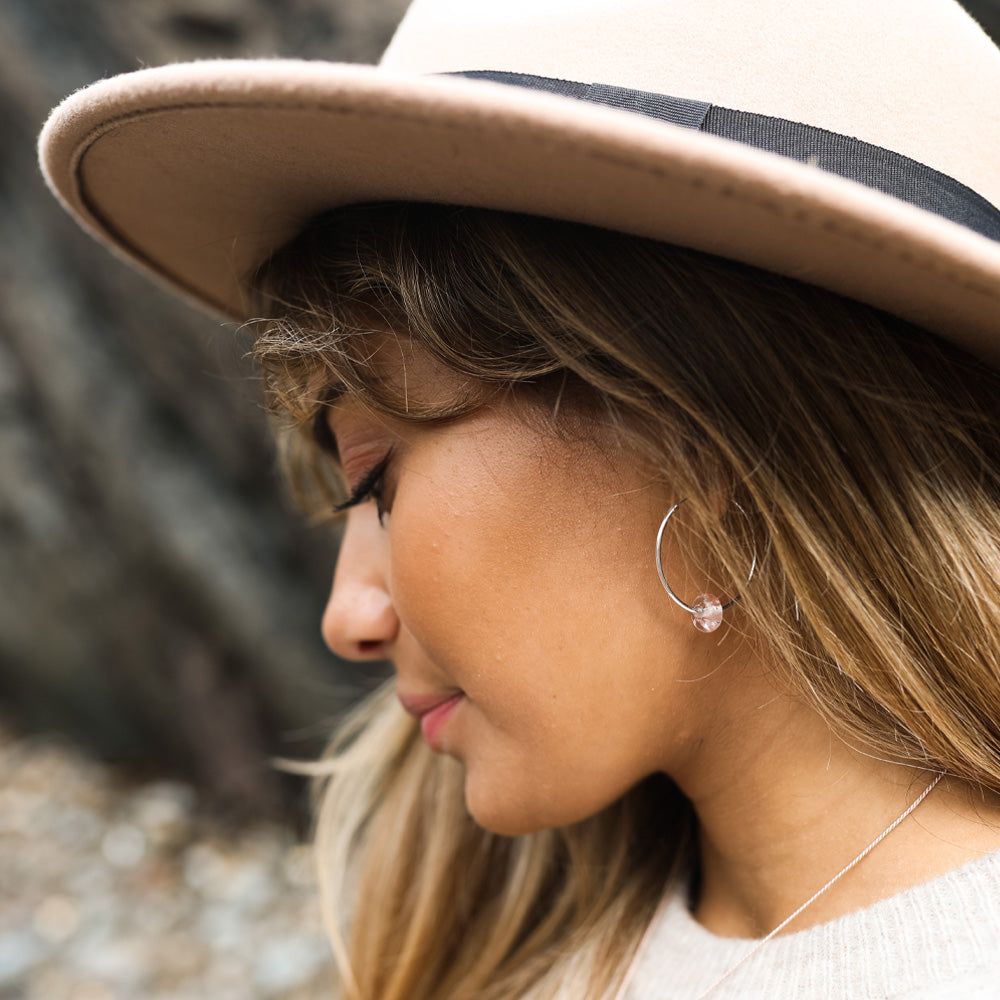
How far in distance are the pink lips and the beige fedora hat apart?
1.78 feet

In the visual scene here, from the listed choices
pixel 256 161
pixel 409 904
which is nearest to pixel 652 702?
pixel 256 161

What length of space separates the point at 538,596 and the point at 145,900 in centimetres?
232

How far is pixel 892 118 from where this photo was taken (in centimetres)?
79

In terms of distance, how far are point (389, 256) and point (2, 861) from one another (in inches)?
109

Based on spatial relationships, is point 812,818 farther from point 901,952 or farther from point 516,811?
point 516,811

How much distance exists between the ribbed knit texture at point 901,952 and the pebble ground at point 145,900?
→ 1.72m

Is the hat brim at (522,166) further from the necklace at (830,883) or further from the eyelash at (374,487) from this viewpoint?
the necklace at (830,883)

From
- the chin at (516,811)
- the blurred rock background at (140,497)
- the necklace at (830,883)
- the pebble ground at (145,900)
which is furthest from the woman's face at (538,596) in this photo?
the blurred rock background at (140,497)

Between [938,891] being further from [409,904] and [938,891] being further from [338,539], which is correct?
[338,539]

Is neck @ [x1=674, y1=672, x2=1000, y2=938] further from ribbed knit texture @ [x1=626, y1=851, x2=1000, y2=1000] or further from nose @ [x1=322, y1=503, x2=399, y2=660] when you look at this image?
nose @ [x1=322, y1=503, x2=399, y2=660]

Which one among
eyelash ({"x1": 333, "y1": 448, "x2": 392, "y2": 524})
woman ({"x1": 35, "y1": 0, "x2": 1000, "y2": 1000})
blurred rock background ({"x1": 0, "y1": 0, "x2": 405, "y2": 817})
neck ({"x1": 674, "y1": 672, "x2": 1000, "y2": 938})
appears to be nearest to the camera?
woman ({"x1": 35, "y1": 0, "x2": 1000, "y2": 1000})

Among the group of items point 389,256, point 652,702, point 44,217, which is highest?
point 389,256

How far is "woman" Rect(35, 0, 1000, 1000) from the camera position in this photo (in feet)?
2.51

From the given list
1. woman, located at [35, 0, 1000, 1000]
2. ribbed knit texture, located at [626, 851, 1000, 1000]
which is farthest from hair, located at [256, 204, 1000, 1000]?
ribbed knit texture, located at [626, 851, 1000, 1000]
